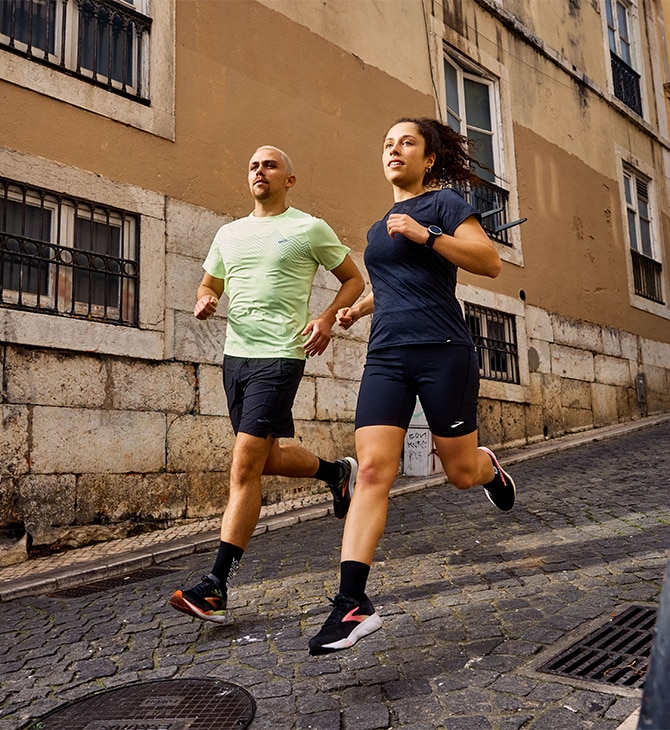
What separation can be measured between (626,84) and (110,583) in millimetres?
13678

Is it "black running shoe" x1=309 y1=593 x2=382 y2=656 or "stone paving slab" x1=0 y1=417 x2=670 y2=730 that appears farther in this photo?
"black running shoe" x1=309 y1=593 x2=382 y2=656

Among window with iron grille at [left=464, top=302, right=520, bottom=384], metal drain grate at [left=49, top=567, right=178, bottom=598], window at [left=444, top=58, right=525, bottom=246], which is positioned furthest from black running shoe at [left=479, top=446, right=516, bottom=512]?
window at [left=444, top=58, right=525, bottom=246]

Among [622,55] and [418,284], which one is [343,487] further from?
[622,55]

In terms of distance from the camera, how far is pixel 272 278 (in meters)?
3.51

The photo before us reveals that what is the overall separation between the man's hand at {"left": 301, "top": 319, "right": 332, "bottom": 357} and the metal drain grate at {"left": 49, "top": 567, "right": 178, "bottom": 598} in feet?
6.62

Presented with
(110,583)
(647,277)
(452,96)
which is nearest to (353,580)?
(110,583)

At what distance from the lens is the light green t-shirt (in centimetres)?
348

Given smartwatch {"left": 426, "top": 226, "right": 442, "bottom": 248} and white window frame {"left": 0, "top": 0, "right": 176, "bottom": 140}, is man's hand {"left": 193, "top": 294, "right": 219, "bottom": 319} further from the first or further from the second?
white window frame {"left": 0, "top": 0, "right": 176, "bottom": 140}

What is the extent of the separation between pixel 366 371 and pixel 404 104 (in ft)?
23.6

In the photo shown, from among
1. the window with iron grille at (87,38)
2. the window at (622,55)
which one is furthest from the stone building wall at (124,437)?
the window at (622,55)

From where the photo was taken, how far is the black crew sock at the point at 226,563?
3156 mm

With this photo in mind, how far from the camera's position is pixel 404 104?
9.33 metres

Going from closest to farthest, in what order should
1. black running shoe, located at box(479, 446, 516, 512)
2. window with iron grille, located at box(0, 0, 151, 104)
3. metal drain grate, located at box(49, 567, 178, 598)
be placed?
1. black running shoe, located at box(479, 446, 516, 512)
2. metal drain grate, located at box(49, 567, 178, 598)
3. window with iron grille, located at box(0, 0, 151, 104)

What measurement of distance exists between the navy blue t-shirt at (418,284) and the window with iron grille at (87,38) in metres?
4.26
